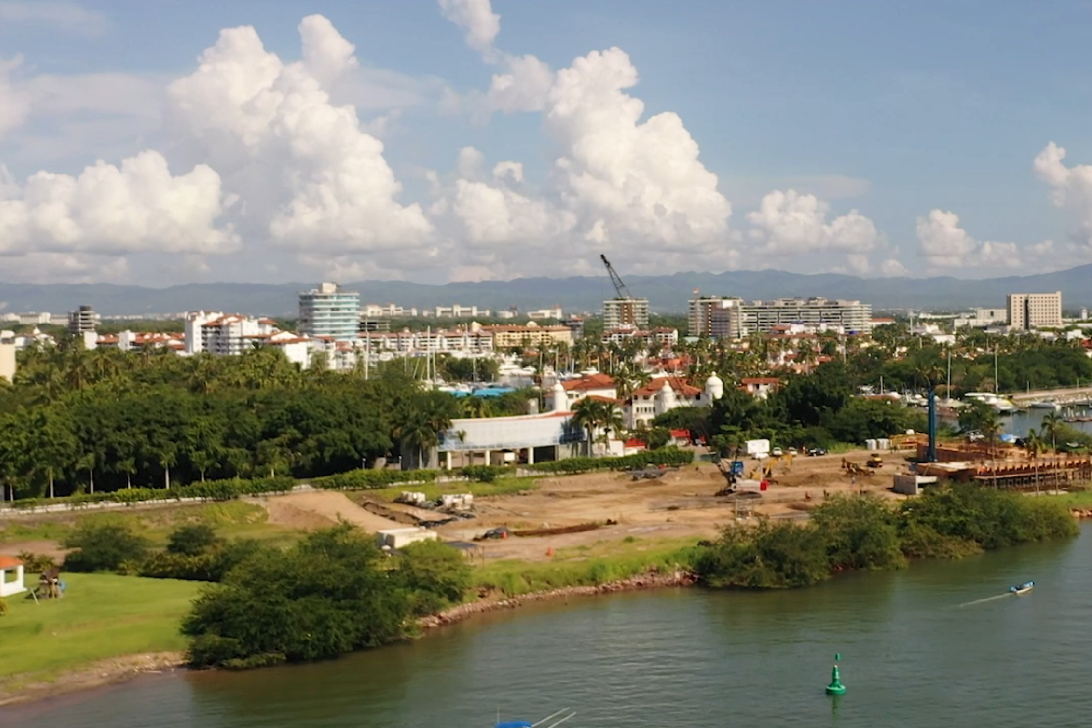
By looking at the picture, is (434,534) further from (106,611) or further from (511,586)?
(106,611)

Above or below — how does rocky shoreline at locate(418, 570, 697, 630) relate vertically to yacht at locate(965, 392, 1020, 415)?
below

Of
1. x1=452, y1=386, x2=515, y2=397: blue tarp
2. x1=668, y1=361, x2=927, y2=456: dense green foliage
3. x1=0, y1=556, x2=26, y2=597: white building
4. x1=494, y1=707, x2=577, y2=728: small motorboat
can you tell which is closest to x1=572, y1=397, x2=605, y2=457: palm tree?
x1=668, y1=361, x2=927, y2=456: dense green foliage

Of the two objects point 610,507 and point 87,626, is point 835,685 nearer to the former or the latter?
point 87,626

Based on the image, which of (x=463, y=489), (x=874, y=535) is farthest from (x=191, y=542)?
(x=874, y=535)

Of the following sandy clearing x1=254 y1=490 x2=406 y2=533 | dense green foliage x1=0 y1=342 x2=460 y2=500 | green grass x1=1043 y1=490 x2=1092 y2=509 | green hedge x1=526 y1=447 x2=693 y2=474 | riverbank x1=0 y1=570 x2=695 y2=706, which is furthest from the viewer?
green hedge x1=526 y1=447 x2=693 y2=474

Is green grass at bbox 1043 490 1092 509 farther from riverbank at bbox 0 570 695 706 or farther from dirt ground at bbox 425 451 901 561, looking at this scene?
riverbank at bbox 0 570 695 706

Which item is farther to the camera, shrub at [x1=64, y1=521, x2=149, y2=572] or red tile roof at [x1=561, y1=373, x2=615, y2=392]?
red tile roof at [x1=561, y1=373, x2=615, y2=392]

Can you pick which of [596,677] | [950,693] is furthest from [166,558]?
[950,693]
